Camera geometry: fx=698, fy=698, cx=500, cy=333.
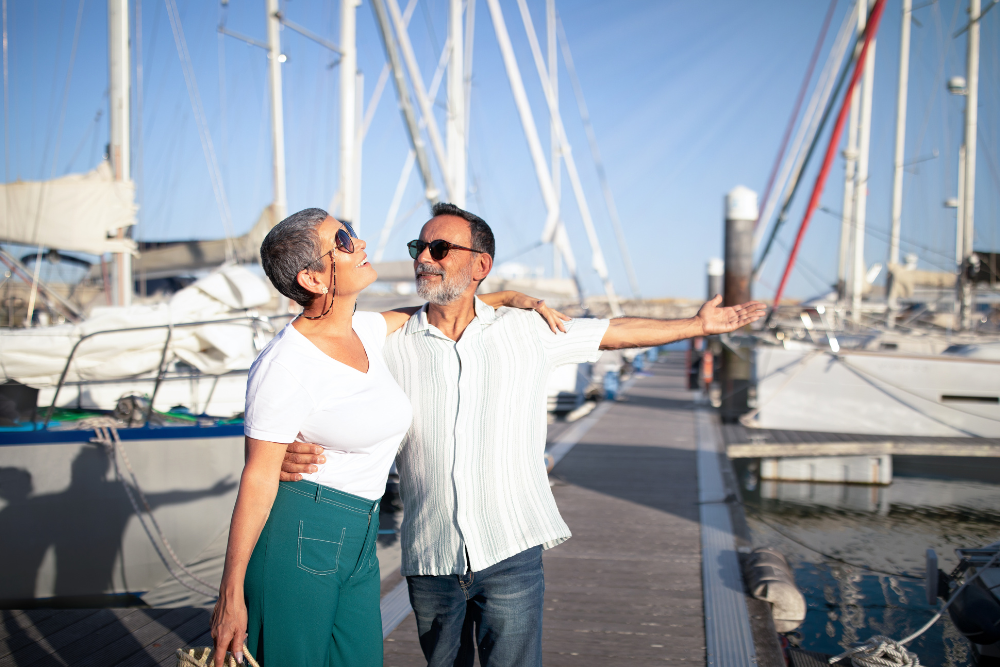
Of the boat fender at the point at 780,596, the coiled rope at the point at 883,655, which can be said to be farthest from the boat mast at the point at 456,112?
the coiled rope at the point at 883,655

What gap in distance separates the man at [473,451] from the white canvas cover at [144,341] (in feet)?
13.4

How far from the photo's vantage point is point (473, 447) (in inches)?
82.6

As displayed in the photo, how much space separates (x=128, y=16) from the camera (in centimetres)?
919

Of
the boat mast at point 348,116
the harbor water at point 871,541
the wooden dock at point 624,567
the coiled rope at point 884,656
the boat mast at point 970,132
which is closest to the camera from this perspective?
the coiled rope at point 884,656

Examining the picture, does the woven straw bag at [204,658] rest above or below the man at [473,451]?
below

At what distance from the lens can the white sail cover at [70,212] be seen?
8.13m

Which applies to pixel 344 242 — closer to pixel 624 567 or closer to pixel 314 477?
pixel 314 477

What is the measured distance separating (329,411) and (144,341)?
505 centimetres

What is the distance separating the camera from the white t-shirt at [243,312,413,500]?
1.72 metres

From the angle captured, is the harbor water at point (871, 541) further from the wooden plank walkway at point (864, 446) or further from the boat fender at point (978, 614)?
the boat fender at point (978, 614)

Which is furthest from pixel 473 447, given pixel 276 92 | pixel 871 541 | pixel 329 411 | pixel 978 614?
pixel 276 92

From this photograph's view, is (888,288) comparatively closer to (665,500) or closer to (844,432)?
(844,432)

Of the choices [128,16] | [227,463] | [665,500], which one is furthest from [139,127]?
[665,500]

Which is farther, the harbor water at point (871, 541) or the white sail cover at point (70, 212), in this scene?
the white sail cover at point (70, 212)
